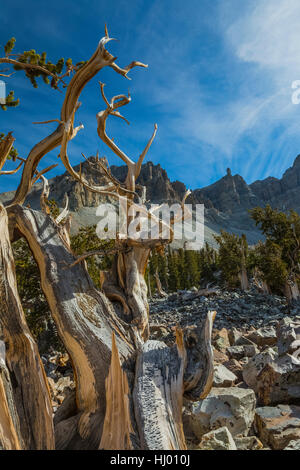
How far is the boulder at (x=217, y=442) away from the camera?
2.55m

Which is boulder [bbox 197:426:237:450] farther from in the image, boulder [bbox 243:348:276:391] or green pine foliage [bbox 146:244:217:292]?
green pine foliage [bbox 146:244:217:292]

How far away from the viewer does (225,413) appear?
3137 millimetres

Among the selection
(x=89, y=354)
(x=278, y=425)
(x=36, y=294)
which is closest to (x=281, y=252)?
(x=36, y=294)

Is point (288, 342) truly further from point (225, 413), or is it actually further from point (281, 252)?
point (281, 252)

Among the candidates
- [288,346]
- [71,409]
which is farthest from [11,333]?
[288,346]

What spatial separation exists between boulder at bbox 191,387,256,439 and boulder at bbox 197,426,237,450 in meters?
0.43

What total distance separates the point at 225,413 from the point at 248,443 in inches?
12.9

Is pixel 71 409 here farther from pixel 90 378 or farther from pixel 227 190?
pixel 227 190

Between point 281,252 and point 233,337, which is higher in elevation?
point 281,252

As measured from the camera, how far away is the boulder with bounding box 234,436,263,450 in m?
2.84

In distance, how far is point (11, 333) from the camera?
2.62m

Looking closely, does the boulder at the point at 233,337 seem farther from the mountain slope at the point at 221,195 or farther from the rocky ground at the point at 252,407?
the mountain slope at the point at 221,195

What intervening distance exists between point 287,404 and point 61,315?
116 inches

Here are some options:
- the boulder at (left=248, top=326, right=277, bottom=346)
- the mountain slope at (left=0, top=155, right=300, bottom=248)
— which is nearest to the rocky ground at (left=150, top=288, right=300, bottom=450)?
the boulder at (left=248, top=326, right=277, bottom=346)
